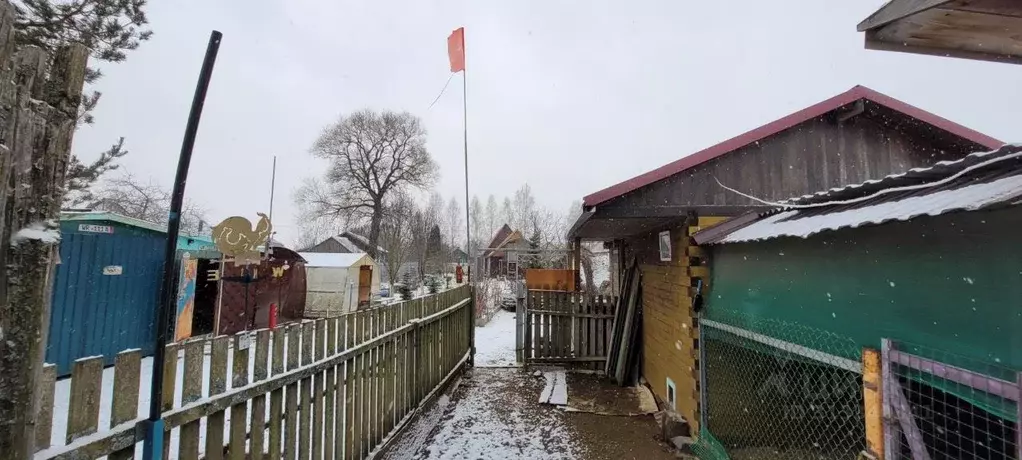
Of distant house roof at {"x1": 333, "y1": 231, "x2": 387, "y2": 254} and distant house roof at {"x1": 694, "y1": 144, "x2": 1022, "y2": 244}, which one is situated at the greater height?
distant house roof at {"x1": 333, "y1": 231, "x2": 387, "y2": 254}

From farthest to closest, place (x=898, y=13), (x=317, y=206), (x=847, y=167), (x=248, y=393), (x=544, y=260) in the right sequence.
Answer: (x=317, y=206) < (x=544, y=260) < (x=847, y=167) < (x=248, y=393) < (x=898, y=13)

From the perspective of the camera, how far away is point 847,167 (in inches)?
225

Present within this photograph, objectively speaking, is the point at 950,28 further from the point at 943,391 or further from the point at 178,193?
the point at 178,193

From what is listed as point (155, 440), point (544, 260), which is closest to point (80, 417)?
point (155, 440)

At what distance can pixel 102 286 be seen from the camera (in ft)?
25.8

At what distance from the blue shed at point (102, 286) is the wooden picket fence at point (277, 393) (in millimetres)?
4783

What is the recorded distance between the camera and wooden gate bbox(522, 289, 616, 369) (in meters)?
8.51

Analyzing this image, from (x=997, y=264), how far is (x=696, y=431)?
11.4 feet

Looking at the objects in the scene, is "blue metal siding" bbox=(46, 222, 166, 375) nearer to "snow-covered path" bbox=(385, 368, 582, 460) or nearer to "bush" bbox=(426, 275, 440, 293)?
"snow-covered path" bbox=(385, 368, 582, 460)

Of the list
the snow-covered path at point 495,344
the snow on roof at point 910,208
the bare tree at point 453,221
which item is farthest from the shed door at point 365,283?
the bare tree at point 453,221

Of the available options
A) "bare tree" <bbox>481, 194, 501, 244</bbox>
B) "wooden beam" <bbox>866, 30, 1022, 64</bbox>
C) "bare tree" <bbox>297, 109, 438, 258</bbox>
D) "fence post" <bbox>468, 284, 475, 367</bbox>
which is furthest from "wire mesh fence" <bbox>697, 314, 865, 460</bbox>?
"bare tree" <bbox>481, 194, 501, 244</bbox>

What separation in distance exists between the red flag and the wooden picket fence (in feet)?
17.7

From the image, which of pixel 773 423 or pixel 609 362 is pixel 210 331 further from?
pixel 773 423

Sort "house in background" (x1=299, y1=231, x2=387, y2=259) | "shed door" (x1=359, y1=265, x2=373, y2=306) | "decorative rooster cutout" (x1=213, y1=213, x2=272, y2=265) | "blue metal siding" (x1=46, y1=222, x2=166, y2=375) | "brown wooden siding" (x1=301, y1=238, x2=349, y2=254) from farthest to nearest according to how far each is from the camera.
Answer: "brown wooden siding" (x1=301, y1=238, x2=349, y2=254) → "house in background" (x1=299, y1=231, x2=387, y2=259) → "shed door" (x1=359, y1=265, x2=373, y2=306) → "decorative rooster cutout" (x1=213, y1=213, x2=272, y2=265) → "blue metal siding" (x1=46, y1=222, x2=166, y2=375)
